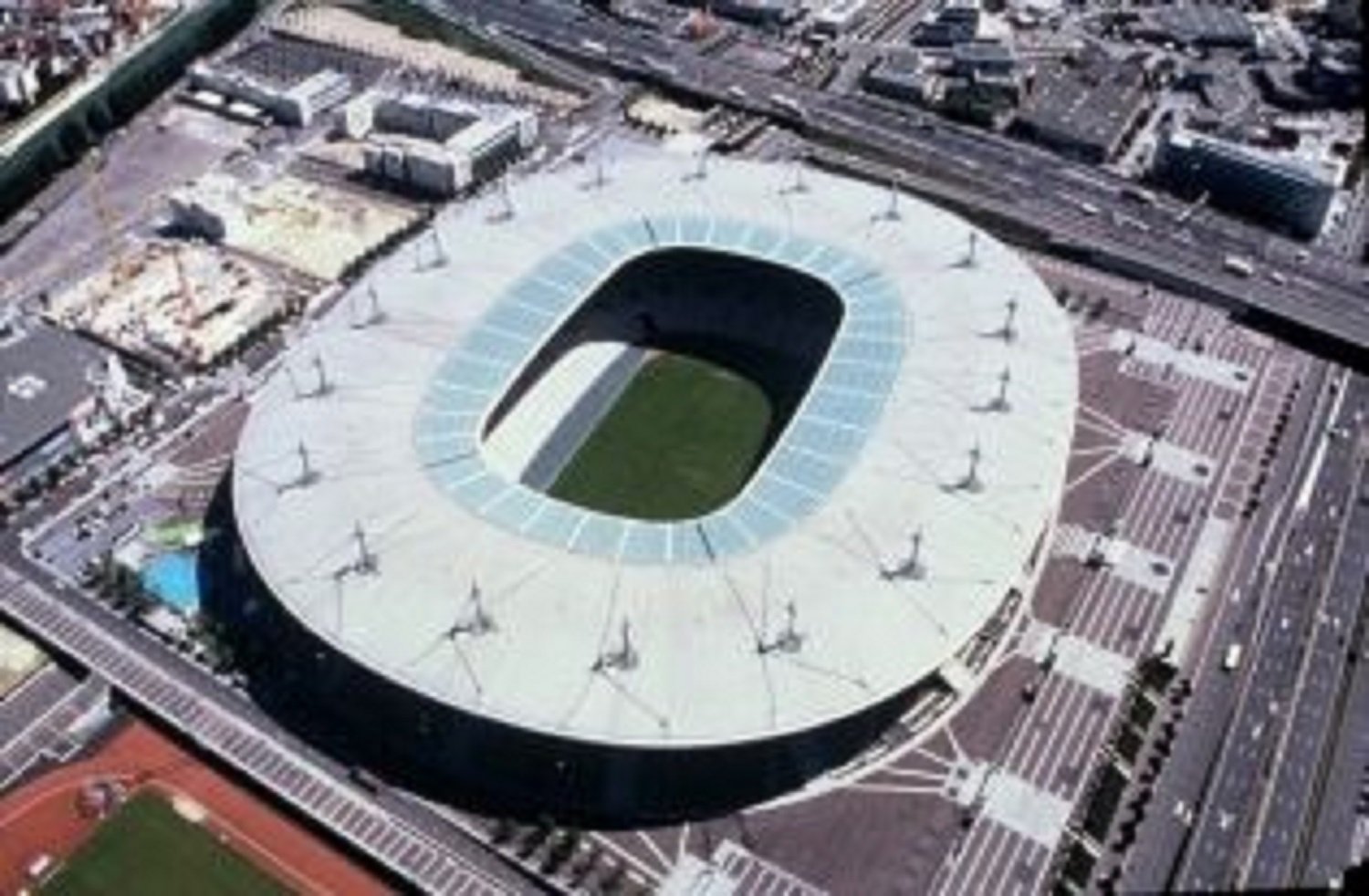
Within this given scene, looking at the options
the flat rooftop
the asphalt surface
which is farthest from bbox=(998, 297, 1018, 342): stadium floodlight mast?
the flat rooftop

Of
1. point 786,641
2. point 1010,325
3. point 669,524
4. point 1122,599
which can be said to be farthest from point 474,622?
point 1010,325

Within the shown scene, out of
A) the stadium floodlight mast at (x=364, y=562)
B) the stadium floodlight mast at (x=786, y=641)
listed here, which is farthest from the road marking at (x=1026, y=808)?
the stadium floodlight mast at (x=364, y=562)

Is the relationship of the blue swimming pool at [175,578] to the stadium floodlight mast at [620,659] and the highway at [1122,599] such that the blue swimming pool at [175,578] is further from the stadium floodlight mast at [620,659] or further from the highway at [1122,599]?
the highway at [1122,599]

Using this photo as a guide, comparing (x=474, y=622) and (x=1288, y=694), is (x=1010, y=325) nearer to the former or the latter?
(x=1288, y=694)

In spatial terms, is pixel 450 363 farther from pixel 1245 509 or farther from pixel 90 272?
pixel 1245 509

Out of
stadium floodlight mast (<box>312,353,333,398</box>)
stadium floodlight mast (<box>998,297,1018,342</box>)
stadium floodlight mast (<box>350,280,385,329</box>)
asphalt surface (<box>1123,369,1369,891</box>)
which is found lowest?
asphalt surface (<box>1123,369,1369,891</box>)

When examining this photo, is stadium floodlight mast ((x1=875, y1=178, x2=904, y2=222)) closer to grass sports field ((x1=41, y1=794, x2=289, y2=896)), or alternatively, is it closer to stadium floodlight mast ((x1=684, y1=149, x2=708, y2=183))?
stadium floodlight mast ((x1=684, y1=149, x2=708, y2=183))

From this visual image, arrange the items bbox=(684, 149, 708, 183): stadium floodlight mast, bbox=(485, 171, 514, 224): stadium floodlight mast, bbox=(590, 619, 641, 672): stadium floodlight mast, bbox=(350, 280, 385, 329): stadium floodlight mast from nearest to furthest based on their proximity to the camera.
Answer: bbox=(590, 619, 641, 672): stadium floodlight mast, bbox=(350, 280, 385, 329): stadium floodlight mast, bbox=(485, 171, 514, 224): stadium floodlight mast, bbox=(684, 149, 708, 183): stadium floodlight mast
